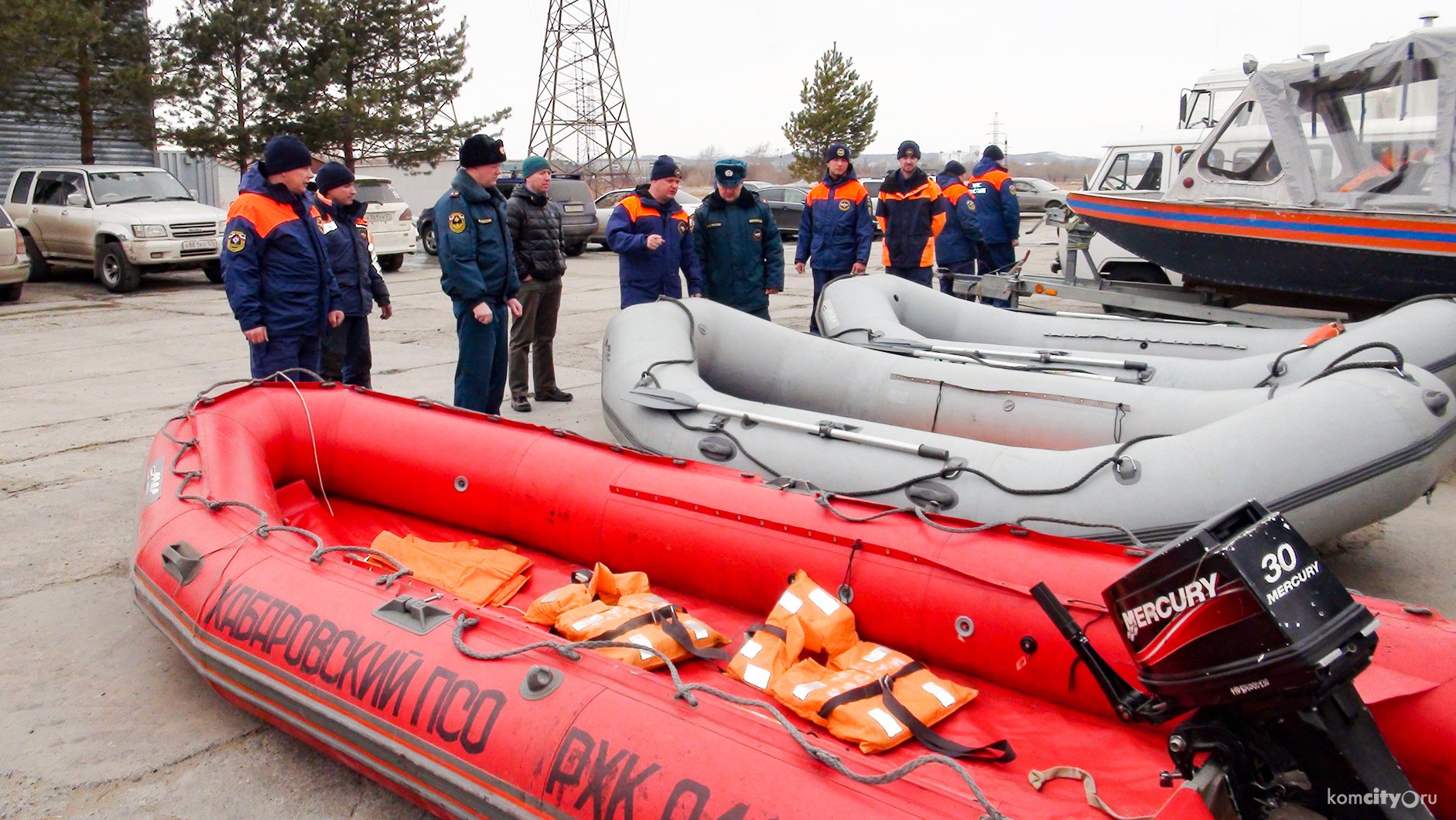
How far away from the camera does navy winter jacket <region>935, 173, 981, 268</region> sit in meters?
8.87

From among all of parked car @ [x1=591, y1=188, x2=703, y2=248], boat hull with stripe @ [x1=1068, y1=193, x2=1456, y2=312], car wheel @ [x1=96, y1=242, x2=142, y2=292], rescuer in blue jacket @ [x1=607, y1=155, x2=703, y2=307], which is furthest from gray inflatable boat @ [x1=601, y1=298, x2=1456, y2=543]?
parked car @ [x1=591, y1=188, x2=703, y2=248]

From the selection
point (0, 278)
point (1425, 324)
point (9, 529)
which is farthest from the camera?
point (0, 278)

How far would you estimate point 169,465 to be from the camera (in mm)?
3629

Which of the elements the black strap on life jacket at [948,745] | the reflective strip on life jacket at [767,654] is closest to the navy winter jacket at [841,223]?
the reflective strip on life jacket at [767,654]

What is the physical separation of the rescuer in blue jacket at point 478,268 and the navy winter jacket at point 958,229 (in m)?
4.86

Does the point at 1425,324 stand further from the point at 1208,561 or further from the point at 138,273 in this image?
the point at 138,273

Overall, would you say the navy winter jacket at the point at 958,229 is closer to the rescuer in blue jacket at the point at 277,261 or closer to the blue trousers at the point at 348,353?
the blue trousers at the point at 348,353

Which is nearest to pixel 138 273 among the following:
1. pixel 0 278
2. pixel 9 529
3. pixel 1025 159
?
pixel 0 278

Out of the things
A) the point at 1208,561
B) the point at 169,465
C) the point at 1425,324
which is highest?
the point at 1425,324

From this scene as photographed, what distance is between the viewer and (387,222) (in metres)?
13.5

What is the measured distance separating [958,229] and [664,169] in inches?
157

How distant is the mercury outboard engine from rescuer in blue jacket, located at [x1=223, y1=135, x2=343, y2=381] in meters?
4.08

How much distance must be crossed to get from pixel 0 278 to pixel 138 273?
1.43 meters

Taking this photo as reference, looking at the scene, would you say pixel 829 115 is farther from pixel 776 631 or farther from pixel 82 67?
pixel 776 631
